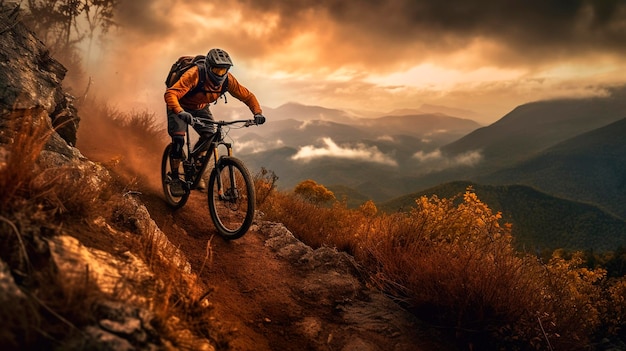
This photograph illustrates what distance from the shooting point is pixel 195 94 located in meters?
6.15

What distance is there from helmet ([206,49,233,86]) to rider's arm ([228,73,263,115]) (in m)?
0.35

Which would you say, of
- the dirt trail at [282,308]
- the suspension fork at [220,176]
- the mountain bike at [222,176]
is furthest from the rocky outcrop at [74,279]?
the suspension fork at [220,176]

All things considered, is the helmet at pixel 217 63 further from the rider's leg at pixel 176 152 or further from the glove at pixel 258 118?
the rider's leg at pixel 176 152

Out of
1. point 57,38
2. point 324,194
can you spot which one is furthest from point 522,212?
point 57,38

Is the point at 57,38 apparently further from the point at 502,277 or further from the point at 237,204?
the point at 502,277

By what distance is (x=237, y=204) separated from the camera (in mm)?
5629

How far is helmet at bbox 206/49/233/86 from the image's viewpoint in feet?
18.3

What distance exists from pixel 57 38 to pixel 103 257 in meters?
20.0

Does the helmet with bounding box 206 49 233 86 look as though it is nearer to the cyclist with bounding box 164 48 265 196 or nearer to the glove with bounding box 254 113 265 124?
the cyclist with bounding box 164 48 265 196

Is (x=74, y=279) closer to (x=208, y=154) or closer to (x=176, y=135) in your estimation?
(x=208, y=154)

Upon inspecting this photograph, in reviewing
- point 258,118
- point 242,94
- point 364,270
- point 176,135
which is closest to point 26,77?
point 176,135

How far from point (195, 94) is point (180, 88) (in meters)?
0.55

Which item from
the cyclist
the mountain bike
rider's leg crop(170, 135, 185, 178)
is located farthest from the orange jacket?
rider's leg crop(170, 135, 185, 178)

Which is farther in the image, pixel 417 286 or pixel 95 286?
pixel 417 286
